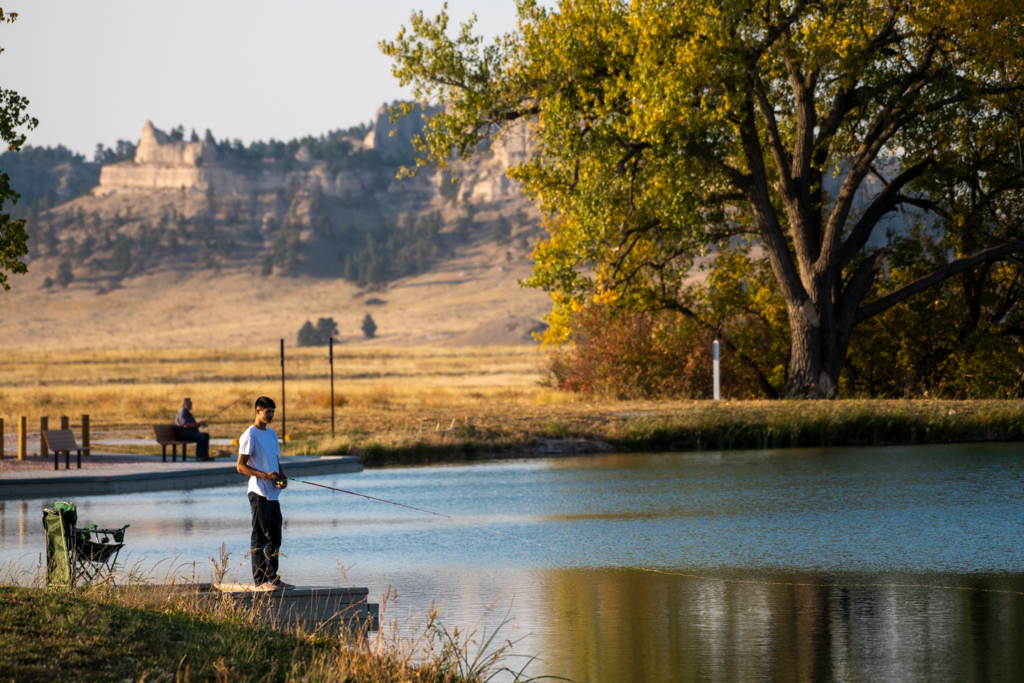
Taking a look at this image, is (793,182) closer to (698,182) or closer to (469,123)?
(698,182)

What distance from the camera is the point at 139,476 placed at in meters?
19.2

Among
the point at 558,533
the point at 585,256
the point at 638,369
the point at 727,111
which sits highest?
A: the point at 727,111

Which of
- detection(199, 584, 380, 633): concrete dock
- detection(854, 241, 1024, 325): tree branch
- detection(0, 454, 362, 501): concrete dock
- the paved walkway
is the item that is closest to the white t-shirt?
detection(199, 584, 380, 633): concrete dock

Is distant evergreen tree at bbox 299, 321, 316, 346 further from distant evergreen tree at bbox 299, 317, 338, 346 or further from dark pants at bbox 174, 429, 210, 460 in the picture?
dark pants at bbox 174, 429, 210, 460

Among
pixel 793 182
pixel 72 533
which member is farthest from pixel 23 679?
pixel 793 182

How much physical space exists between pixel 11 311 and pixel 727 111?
15450 cm

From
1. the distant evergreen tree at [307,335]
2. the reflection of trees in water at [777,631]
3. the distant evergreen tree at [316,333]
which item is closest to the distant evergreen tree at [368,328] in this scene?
the distant evergreen tree at [316,333]

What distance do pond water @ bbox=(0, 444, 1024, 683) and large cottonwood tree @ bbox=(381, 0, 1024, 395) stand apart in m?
8.47

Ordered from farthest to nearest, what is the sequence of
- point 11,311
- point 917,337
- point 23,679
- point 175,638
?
point 11,311 → point 917,337 → point 175,638 → point 23,679

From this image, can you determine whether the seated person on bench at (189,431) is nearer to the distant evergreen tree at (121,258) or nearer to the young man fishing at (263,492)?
the young man fishing at (263,492)

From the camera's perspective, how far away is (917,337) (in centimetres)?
3198

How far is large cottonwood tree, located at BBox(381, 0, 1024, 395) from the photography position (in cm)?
2531

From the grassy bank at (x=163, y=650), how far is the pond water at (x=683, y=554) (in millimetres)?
1533

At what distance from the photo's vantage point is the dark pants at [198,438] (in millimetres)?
21953
